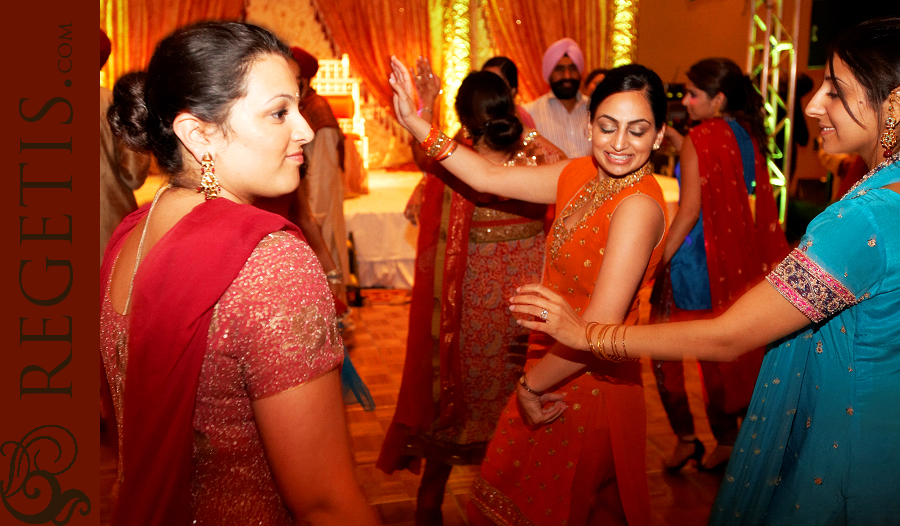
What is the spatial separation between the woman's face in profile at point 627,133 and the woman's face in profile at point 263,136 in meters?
0.76

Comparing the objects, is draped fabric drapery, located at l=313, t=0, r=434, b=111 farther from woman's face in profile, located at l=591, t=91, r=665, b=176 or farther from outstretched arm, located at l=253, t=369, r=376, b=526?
outstretched arm, located at l=253, t=369, r=376, b=526

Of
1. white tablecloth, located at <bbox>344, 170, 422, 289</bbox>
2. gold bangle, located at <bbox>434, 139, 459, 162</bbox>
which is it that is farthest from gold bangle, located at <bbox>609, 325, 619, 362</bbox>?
white tablecloth, located at <bbox>344, 170, 422, 289</bbox>

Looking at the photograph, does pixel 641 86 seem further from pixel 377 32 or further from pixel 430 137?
pixel 377 32

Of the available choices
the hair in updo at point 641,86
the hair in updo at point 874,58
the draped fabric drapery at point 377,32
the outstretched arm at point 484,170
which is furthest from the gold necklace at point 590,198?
the draped fabric drapery at point 377,32

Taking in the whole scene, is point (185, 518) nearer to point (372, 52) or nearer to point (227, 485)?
point (227, 485)

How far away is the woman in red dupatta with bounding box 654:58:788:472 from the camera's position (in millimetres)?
2604

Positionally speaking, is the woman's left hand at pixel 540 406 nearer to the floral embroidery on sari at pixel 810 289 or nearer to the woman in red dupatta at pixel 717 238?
the floral embroidery on sari at pixel 810 289

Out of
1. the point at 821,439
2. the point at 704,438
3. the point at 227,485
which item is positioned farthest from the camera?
the point at 704,438

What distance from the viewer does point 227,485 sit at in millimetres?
941

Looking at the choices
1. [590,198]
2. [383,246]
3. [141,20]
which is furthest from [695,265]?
[141,20]

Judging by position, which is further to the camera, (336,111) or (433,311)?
(336,111)

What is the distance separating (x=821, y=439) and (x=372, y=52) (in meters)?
7.74

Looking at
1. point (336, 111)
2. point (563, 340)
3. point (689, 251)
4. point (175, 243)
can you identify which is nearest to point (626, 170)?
point (563, 340)

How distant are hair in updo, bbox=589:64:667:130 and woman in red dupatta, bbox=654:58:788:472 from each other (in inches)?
42.6
